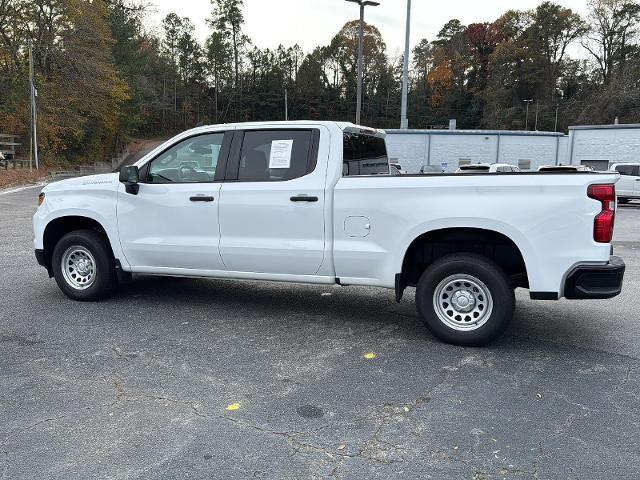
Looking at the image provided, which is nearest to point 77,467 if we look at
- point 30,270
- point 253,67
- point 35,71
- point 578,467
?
point 578,467

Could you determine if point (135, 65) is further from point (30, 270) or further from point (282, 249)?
point (282, 249)

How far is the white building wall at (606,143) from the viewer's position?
30.8 meters

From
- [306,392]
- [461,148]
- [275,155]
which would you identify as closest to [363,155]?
[275,155]

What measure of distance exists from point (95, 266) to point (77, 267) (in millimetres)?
293

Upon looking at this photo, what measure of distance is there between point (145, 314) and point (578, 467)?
433cm

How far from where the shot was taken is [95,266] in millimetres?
6316

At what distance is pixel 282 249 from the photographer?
17.9 feet

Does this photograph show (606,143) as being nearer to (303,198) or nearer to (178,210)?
(303,198)

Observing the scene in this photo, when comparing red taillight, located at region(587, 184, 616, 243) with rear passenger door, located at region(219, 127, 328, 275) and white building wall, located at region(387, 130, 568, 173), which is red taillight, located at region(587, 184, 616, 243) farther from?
white building wall, located at region(387, 130, 568, 173)

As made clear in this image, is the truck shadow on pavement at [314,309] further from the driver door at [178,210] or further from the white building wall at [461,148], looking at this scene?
the white building wall at [461,148]

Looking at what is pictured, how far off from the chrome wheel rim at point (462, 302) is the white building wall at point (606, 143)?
29562mm

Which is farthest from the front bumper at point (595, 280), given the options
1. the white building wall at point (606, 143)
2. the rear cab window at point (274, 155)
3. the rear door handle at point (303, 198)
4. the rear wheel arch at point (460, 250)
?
the white building wall at point (606, 143)

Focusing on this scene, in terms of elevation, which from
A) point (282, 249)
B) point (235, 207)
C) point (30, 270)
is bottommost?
point (30, 270)

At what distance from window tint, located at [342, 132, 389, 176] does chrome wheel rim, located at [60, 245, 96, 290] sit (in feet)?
10.1
